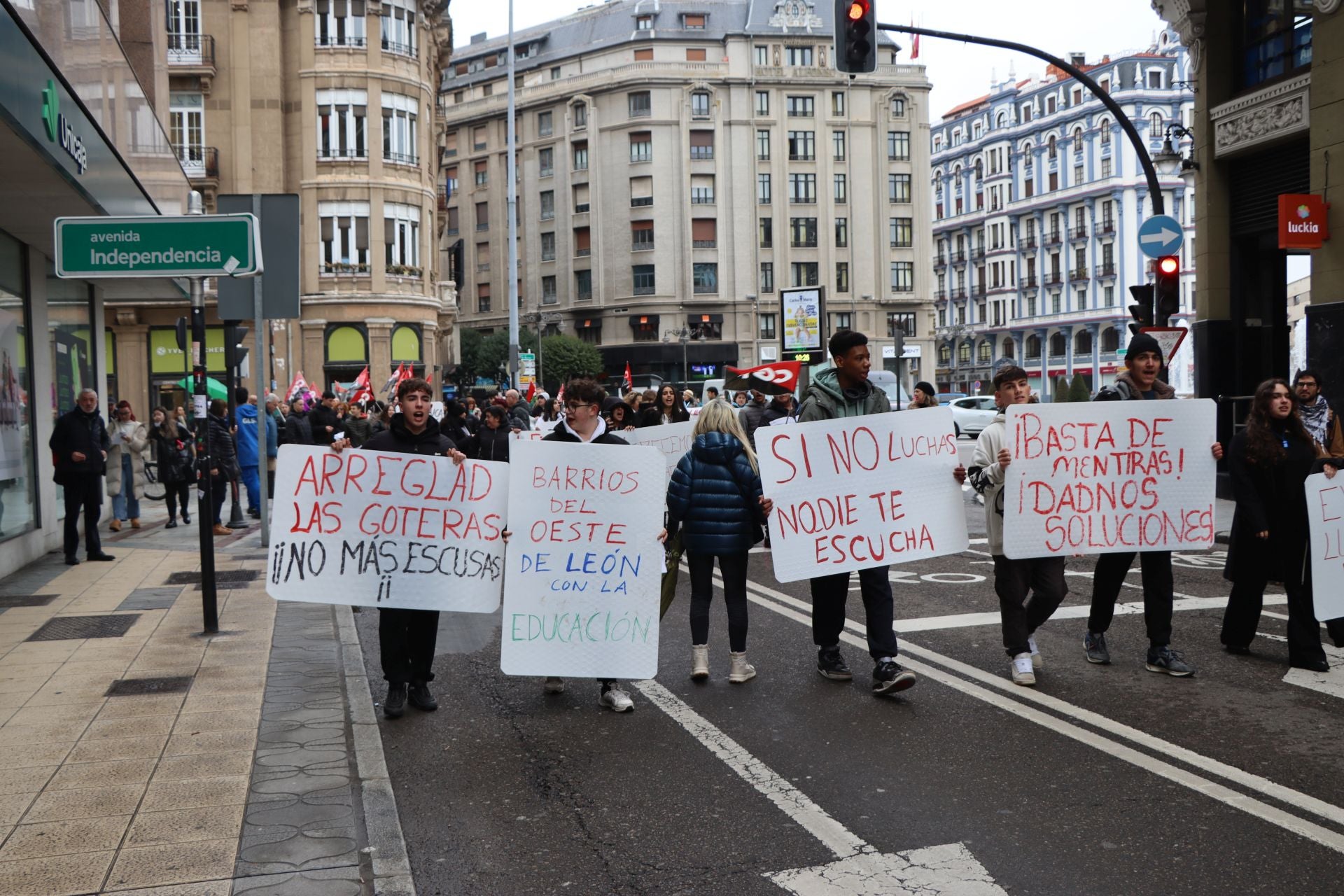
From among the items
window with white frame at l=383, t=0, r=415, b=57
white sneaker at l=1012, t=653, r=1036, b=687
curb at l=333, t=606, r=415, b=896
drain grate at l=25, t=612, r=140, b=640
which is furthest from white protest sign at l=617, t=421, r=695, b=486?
window with white frame at l=383, t=0, r=415, b=57

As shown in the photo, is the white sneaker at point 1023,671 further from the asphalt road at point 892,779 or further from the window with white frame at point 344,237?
the window with white frame at point 344,237

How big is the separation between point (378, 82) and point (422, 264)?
681 cm

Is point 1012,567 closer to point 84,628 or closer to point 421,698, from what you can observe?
point 421,698

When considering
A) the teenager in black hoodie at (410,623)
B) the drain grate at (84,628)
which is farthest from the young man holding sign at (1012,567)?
the drain grate at (84,628)

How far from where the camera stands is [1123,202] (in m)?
90.1

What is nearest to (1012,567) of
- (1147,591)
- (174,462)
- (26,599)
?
(1147,591)

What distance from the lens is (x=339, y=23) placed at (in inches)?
1847

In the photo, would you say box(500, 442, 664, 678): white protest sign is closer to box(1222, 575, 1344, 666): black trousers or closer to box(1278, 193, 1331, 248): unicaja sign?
box(1222, 575, 1344, 666): black trousers

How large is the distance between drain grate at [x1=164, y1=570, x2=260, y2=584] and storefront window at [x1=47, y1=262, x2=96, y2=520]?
9.71 feet

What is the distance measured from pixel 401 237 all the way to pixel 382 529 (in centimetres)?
4285

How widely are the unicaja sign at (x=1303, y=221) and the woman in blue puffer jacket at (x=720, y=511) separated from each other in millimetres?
11345

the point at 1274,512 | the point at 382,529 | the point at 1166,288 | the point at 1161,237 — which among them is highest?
the point at 1161,237

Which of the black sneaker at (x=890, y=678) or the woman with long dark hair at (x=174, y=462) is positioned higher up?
the woman with long dark hair at (x=174, y=462)

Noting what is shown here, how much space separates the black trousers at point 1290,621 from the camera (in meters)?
7.80
